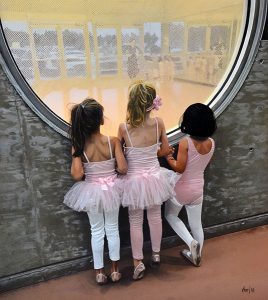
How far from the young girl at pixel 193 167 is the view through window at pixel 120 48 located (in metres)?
0.33

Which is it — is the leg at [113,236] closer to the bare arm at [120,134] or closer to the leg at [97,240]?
the leg at [97,240]

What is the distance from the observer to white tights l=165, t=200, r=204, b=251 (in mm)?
2123

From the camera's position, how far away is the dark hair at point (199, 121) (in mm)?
1894

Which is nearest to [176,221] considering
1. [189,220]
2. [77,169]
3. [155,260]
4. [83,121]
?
[189,220]

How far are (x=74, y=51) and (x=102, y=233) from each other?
1077mm

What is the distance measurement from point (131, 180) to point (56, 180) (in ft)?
1.46

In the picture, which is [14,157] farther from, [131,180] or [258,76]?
[258,76]

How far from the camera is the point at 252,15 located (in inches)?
84.8

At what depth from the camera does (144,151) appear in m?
1.90

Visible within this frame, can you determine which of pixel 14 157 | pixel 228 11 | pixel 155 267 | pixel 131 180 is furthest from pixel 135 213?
pixel 228 11

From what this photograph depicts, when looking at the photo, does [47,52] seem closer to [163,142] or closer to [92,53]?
[92,53]

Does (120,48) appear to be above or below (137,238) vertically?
above

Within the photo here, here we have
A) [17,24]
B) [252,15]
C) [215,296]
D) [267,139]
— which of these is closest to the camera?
[17,24]
